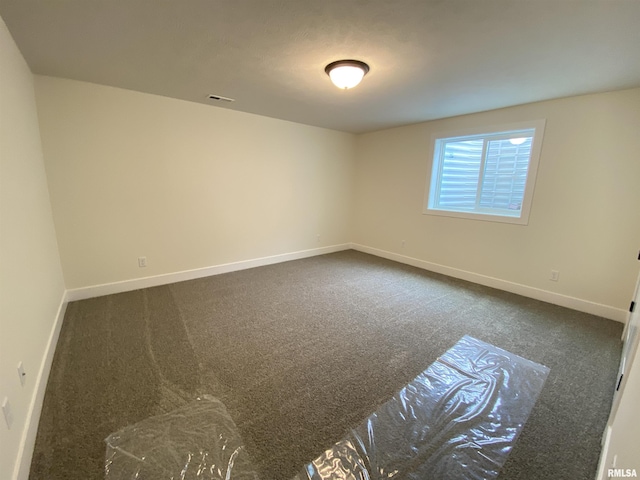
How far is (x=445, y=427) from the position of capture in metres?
1.53

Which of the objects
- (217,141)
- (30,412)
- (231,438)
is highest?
(217,141)

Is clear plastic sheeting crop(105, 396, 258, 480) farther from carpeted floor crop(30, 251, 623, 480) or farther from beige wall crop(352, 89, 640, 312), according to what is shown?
beige wall crop(352, 89, 640, 312)

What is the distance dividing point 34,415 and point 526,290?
15.0 feet

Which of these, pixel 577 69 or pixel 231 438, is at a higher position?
pixel 577 69

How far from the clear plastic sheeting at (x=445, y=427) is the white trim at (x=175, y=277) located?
3.01m

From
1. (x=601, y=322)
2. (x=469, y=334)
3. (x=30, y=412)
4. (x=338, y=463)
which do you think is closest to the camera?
(x=338, y=463)

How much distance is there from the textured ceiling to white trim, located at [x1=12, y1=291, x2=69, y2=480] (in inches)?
85.2

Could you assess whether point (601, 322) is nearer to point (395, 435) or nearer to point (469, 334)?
point (469, 334)

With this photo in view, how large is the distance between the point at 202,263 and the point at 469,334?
3342 mm

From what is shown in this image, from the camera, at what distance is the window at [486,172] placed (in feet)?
11.0

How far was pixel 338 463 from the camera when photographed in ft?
4.30

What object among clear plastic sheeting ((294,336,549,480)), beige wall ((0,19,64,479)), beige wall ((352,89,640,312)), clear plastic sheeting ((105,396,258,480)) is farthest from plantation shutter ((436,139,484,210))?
beige wall ((0,19,64,479))

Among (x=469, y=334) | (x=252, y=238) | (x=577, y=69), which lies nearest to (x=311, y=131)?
(x=252, y=238)

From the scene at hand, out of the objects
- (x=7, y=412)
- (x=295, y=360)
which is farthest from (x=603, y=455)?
(x=7, y=412)
